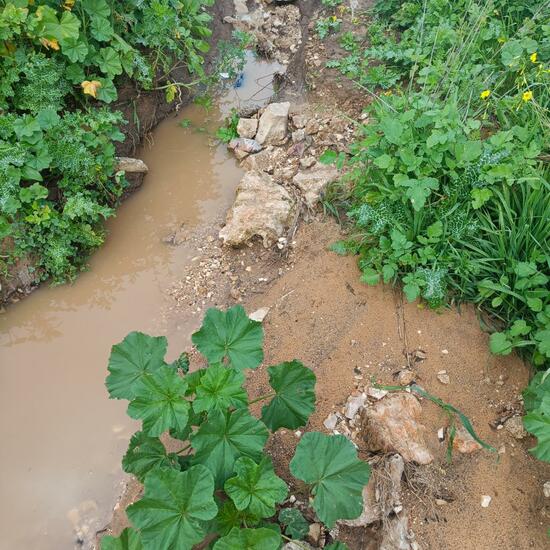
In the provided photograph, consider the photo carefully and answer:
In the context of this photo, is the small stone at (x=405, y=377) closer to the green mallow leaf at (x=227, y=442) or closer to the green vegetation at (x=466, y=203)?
the green vegetation at (x=466, y=203)

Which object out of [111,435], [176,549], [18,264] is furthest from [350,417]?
[18,264]

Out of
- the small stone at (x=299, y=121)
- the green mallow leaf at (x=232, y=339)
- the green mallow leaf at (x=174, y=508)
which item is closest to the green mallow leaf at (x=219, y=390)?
the green mallow leaf at (x=232, y=339)

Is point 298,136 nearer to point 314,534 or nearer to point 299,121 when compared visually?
point 299,121

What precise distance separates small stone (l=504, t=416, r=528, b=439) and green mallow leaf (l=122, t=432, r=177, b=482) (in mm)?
1585

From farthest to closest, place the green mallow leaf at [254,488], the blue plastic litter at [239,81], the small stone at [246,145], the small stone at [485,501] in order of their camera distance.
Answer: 1. the blue plastic litter at [239,81]
2. the small stone at [246,145]
3. the small stone at [485,501]
4. the green mallow leaf at [254,488]

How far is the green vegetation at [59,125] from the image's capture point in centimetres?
316

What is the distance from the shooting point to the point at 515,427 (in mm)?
2480

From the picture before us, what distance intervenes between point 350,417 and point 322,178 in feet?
5.64

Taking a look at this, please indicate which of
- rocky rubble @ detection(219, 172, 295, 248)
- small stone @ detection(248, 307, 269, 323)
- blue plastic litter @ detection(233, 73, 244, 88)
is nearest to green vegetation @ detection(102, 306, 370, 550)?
small stone @ detection(248, 307, 269, 323)

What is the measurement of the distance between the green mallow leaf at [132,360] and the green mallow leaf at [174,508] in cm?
52

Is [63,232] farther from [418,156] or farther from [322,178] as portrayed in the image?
[418,156]

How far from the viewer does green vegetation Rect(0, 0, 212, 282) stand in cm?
316

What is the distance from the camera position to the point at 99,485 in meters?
2.75

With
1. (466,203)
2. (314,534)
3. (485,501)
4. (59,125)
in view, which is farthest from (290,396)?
(59,125)
